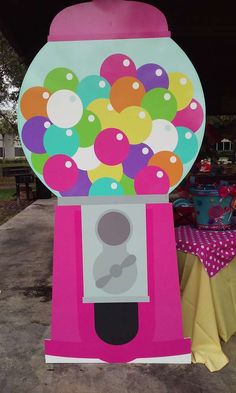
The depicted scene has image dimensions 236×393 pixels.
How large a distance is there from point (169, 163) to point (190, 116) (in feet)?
0.96

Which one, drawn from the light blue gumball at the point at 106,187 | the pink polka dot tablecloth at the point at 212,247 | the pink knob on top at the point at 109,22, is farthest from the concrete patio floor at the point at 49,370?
the pink knob on top at the point at 109,22

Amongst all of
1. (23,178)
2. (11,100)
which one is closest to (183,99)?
(23,178)

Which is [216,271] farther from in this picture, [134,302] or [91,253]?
[91,253]

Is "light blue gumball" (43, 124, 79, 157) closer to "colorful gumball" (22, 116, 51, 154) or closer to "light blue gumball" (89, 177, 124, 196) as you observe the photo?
"colorful gumball" (22, 116, 51, 154)

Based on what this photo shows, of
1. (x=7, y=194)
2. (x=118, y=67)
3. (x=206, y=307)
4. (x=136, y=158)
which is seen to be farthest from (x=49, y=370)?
(x=7, y=194)

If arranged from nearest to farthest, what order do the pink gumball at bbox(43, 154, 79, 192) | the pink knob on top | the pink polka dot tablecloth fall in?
the pink knob on top < the pink gumball at bbox(43, 154, 79, 192) < the pink polka dot tablecloth

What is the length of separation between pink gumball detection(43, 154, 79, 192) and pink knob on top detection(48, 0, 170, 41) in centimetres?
69

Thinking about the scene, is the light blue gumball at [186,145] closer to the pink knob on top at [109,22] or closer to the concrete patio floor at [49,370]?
the pink knob on top at [109,22]

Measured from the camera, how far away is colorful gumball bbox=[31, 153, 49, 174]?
232cm

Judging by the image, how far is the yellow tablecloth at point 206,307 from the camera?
2.54 m

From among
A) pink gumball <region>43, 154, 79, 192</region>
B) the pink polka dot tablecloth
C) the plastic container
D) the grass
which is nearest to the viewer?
pink gumball <region>43, 154, 79, 192</region>

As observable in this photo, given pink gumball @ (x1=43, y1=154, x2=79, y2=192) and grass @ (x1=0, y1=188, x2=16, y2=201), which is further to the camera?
grass @ (x1=0, y1=188, x2=16, y2=201)

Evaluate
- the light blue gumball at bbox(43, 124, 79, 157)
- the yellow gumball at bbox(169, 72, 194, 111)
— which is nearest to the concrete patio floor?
the light blue gumball at bbox(43, 124, 79, 157)

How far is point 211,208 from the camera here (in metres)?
2.69
